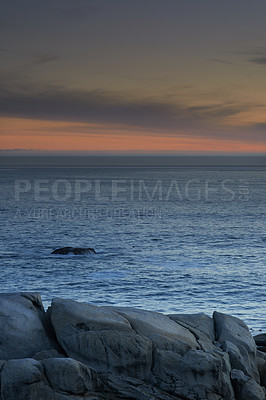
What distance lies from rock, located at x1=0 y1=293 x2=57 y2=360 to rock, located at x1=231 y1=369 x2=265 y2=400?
7363 mm

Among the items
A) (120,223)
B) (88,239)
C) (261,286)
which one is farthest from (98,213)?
(261,286)

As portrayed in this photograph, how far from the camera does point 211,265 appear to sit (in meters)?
51.2

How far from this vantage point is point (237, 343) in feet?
69.7

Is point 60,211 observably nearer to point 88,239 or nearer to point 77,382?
point 88,239

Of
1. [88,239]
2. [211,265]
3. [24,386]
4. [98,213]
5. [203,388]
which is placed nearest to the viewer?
[24,386]

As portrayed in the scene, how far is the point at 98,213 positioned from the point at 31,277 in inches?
2475

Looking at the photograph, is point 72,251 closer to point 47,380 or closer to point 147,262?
point 147,262

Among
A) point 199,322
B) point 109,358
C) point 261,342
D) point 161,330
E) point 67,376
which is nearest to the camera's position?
point 67,376

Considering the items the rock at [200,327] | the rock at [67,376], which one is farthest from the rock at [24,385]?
the rock at [200,327]

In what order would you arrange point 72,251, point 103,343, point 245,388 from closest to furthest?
1. point 103,343
2. point 245,388
3. point 72,251

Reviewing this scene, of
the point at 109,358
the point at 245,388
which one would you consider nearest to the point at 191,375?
the point at 245,388

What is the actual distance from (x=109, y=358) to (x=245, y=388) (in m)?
5.62

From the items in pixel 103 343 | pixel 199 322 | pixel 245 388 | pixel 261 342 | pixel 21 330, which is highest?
pixel 21 330

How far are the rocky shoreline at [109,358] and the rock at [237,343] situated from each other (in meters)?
0.06
